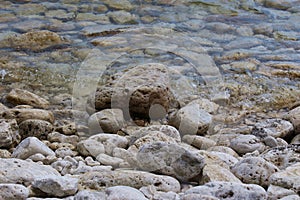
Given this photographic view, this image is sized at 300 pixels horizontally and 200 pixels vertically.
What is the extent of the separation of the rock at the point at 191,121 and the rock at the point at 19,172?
4.45 ft

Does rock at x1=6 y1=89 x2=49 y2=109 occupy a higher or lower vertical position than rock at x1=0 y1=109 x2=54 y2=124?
lower

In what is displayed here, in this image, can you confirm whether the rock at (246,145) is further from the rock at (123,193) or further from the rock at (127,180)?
the rock at (123,193)

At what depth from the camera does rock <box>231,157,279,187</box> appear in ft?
8.11

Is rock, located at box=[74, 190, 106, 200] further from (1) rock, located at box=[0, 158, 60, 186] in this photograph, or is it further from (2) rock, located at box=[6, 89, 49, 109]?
(2) rock, located at box=[6, 89, 49, 109]

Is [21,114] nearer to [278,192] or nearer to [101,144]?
[101,144]

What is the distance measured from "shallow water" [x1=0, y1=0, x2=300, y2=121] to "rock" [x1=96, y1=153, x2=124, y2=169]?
164cm

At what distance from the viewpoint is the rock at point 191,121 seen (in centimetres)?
363

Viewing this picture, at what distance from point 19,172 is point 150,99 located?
5.63 ft

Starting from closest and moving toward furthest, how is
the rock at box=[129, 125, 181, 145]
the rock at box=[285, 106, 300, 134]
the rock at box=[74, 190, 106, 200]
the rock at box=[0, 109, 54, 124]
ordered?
the rock at box=[74, 190, 106, 200] → the rock at box=[129, 125, 181, 145] → the rock at box=[0, 109, 54, 124] → the rock at box=[285, 106, 300, 134]

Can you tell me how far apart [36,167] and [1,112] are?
→ 131 cm

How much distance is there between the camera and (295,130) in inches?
149

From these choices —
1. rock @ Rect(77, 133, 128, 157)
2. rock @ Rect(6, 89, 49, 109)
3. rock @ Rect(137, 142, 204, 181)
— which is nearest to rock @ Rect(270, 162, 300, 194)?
Answer: rock @ Rect(137, 142, 204, 181)

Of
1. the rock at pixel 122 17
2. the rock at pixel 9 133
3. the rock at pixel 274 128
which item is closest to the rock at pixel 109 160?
the rock at pixel 9 133

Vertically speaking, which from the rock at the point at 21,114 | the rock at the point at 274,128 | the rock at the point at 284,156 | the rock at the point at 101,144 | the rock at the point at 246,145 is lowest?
the rock at the point at 274,128
